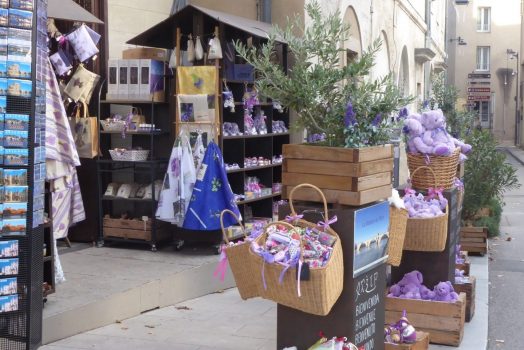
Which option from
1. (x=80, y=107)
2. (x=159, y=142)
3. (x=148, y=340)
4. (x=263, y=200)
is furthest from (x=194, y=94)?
(x=148, y=340)

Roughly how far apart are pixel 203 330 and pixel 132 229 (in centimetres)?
222

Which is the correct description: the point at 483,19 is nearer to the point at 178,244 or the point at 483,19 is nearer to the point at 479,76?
the point at 479,76

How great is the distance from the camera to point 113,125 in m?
7.73

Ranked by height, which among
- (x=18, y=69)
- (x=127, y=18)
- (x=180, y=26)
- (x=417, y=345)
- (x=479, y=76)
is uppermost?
(x=479, y=76)

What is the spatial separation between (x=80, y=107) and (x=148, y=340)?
3.23m

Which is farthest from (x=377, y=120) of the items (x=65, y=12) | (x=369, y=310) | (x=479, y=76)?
(x=479, y=76)

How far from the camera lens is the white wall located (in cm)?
833

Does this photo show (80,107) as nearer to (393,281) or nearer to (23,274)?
(23,274)

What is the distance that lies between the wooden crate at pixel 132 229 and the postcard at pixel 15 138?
10.7 feet

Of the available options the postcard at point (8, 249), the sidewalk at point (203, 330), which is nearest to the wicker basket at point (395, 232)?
the sidewalk at point (203, 330)

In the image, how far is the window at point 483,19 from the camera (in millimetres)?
48938

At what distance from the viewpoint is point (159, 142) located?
7.99 meters

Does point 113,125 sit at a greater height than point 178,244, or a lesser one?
greater

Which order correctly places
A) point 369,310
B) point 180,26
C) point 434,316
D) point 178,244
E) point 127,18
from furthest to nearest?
point 127,18
point 180,26
point 178,244
point 434,316
point 369,310
